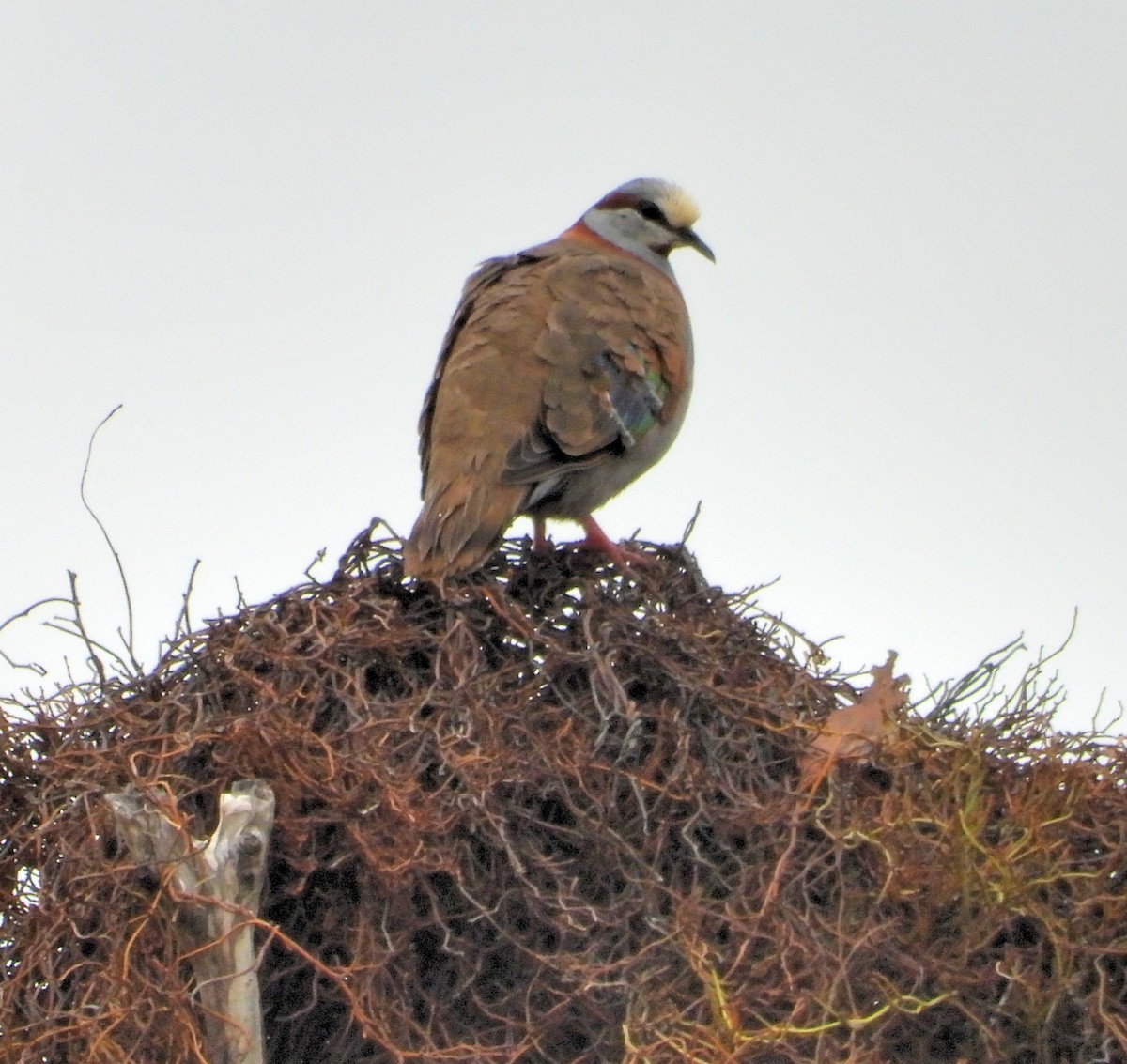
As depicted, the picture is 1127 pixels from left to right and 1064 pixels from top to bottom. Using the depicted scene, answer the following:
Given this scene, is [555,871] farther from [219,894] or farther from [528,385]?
[528,385]

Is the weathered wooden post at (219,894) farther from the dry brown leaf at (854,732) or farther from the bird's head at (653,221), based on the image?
the bird's head at (653,221)

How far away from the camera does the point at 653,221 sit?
7367 millimetres

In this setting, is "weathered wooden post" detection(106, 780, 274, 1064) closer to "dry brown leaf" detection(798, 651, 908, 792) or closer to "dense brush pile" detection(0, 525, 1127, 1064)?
"dense brush pile" detection(0, 525, 1127, 1064)

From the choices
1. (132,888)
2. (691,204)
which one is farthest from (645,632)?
(691,204)

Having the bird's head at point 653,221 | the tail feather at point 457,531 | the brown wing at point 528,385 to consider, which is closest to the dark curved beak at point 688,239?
the bird's head at point 653,221

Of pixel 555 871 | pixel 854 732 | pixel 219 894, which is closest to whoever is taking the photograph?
pixel 219 894

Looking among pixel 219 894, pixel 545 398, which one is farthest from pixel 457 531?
pixel 219 894

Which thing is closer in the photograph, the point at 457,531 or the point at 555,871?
the point at 555,871

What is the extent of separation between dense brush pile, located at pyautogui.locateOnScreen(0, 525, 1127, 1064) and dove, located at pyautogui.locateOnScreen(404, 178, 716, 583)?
63 centimetres

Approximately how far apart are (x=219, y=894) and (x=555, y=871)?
77 centimetres

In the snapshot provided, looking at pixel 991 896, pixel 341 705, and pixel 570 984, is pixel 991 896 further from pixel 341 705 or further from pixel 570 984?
pixel 341 705

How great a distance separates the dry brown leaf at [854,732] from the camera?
467cm

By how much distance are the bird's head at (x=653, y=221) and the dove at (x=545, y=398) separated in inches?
19.2

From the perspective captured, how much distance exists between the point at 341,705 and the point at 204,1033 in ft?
2.77
